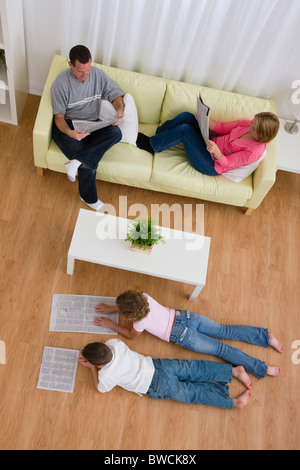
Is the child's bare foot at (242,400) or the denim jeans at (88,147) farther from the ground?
the denim jeans at (88,147)

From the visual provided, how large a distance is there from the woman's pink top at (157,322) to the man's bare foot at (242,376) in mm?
496

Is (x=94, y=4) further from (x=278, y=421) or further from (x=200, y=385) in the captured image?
(x=278, y=421)

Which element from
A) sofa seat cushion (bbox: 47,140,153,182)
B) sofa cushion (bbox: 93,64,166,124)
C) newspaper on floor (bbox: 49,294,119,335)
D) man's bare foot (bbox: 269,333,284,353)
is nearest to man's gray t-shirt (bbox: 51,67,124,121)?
sofa cushion (bbox: 93,64,166,124)

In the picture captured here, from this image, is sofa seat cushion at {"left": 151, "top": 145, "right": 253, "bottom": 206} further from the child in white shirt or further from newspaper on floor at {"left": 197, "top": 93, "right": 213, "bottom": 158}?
the child in white shirt

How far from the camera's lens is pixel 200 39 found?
3197mm

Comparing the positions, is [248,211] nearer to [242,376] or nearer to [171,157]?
[171,157]

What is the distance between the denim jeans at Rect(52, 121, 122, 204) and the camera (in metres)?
3.05

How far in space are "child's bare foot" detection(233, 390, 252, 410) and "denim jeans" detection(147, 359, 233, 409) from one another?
0.05 metres

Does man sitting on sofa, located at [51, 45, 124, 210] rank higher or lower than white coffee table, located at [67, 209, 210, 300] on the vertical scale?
higher

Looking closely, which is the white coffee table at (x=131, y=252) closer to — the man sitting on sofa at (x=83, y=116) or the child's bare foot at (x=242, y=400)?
the man sitting on sofa at (x=83, y=116)

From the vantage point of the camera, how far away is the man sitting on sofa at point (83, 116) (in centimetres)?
301

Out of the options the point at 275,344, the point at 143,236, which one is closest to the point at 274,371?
the point at 275,344

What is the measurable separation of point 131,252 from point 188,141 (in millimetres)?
954

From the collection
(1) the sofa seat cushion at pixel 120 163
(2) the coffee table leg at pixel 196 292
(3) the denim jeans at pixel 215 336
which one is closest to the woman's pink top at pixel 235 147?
(1) the sofa seat cushion at pixel 120 163
